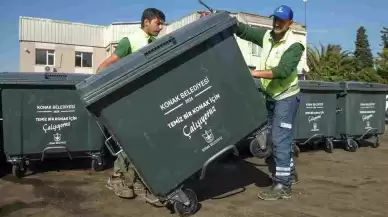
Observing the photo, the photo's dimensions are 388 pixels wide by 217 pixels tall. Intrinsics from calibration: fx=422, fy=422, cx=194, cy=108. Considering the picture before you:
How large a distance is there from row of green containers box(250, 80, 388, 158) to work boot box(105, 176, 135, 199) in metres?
3.56

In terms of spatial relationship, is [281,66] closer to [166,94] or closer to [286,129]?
[286,129]

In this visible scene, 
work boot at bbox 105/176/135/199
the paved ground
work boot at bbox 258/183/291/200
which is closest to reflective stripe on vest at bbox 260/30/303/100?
work boot at bbox 258/183/291/200

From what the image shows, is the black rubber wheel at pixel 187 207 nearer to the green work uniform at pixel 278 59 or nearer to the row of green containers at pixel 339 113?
the green work uniform at pixel 278 59

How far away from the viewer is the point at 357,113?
25.5 feet

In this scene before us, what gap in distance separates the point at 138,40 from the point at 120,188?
1551 millimetres

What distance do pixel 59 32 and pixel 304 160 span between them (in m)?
29.4

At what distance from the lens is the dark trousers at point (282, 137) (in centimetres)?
422

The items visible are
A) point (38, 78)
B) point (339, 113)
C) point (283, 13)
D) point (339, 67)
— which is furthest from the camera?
point (339, 67)

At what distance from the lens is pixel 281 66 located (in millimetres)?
4051

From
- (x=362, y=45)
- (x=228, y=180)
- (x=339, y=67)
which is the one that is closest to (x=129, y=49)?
(x=228, y=180)

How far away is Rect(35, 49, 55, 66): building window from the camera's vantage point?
32.4 metres

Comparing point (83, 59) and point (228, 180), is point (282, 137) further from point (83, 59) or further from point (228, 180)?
point (83, 59)

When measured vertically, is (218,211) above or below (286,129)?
below

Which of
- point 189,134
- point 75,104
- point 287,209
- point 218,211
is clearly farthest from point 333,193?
point 75,104
